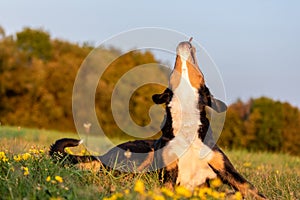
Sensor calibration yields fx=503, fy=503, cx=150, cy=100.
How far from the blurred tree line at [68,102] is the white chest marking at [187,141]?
81.9 ft

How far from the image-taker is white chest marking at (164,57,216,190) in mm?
5336

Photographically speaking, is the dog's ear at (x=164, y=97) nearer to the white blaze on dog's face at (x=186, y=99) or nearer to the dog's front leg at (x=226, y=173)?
the white blaze on dog's face at (x=186, y=99)

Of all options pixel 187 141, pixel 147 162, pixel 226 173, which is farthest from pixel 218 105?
pixel 147 162

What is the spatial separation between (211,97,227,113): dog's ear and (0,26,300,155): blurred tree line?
80.9ft

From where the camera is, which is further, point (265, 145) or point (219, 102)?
point (265, 145)

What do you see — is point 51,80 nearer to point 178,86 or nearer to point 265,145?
point 265,145

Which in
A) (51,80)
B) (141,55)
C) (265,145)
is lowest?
(265,145)

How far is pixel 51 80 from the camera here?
36375 millimetres

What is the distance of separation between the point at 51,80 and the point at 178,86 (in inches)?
1258

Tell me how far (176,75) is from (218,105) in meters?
0.68

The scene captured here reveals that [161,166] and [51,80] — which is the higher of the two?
[51,80]

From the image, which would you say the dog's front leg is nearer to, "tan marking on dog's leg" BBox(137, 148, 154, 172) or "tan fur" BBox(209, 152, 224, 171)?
"tan fur" BBox(209, 152, 224, 171)

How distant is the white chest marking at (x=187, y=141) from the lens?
5.34 m

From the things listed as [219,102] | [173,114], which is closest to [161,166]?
[173,114]
